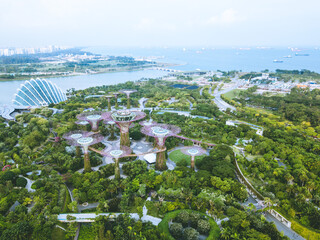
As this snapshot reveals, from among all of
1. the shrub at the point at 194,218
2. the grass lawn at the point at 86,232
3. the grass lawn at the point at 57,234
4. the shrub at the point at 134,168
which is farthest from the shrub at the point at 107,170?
the shrub at the point at 194,218

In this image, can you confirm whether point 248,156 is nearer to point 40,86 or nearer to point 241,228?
point 241,228

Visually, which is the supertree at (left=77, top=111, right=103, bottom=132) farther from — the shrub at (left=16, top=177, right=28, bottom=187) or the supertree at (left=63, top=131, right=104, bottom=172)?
the shrub at (left=16, top=177, right=28, bottom=187)

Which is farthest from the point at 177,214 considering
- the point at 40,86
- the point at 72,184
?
the point at 40,86

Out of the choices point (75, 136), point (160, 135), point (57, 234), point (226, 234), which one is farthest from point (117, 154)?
point (226, 234)

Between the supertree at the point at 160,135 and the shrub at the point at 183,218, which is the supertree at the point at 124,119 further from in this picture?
the shrub at the point at 183,218

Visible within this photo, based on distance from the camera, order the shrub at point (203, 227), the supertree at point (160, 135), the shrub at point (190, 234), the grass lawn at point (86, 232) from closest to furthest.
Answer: the shrub at point (190, 234) < the shrub at point (203, 227) < the grass lawn at point (86, 232) < the supertree at point (160, 135)

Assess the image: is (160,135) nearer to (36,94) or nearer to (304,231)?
(304,231)
